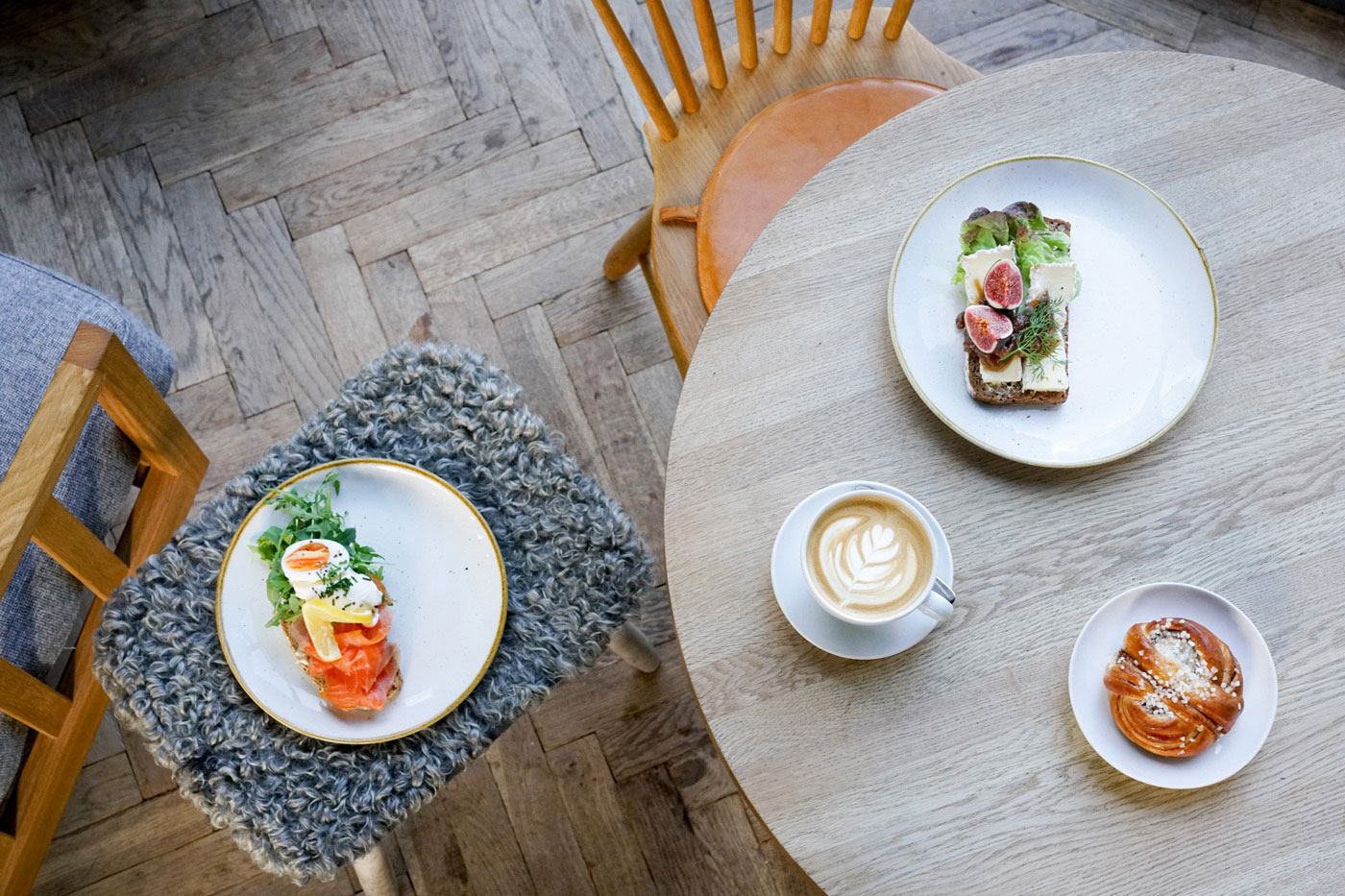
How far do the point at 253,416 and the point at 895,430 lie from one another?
134 cm

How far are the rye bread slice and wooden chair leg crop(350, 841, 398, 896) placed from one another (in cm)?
91

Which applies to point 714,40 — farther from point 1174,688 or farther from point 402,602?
point 1174,688

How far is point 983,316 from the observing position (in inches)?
38.7

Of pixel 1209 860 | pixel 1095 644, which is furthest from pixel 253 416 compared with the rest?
pixel 1209 860

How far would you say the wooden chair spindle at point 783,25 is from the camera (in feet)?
4.25

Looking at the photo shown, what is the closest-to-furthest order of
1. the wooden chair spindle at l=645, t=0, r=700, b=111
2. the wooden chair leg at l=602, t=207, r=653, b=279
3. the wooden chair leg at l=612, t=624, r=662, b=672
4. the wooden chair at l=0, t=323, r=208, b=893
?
the wooden chair at l=0, t=323, r=208, b=893 < the wooden chair spindle at l=645, t=0, r=700, b=111 < the wooden chair leg at l=612, t=624, r=662, b=672 < the wooden chair leg at l=602, t=207, r=653, b=279

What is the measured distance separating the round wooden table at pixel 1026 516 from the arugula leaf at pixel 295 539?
0.39 meters

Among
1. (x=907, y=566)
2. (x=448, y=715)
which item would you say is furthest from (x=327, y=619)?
(x=907, y=566)

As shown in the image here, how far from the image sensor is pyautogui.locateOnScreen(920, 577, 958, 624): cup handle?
0.91 m

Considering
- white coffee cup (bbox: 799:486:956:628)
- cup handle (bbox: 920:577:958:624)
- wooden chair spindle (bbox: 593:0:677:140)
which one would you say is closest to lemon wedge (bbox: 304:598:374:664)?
white coffee cup (bbox: 799:486:956:628)

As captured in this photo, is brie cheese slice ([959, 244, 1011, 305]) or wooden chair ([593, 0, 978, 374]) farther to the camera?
wooden chair ([593, 0, 978, 374])

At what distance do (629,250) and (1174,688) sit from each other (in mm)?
1148

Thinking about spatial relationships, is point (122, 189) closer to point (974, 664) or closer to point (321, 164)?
point (321, 164)

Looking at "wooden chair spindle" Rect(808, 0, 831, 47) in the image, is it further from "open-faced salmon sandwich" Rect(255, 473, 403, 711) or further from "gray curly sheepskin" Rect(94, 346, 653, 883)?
"open-faced salmon sandwich" Rect(255, 473, 403, 711)
